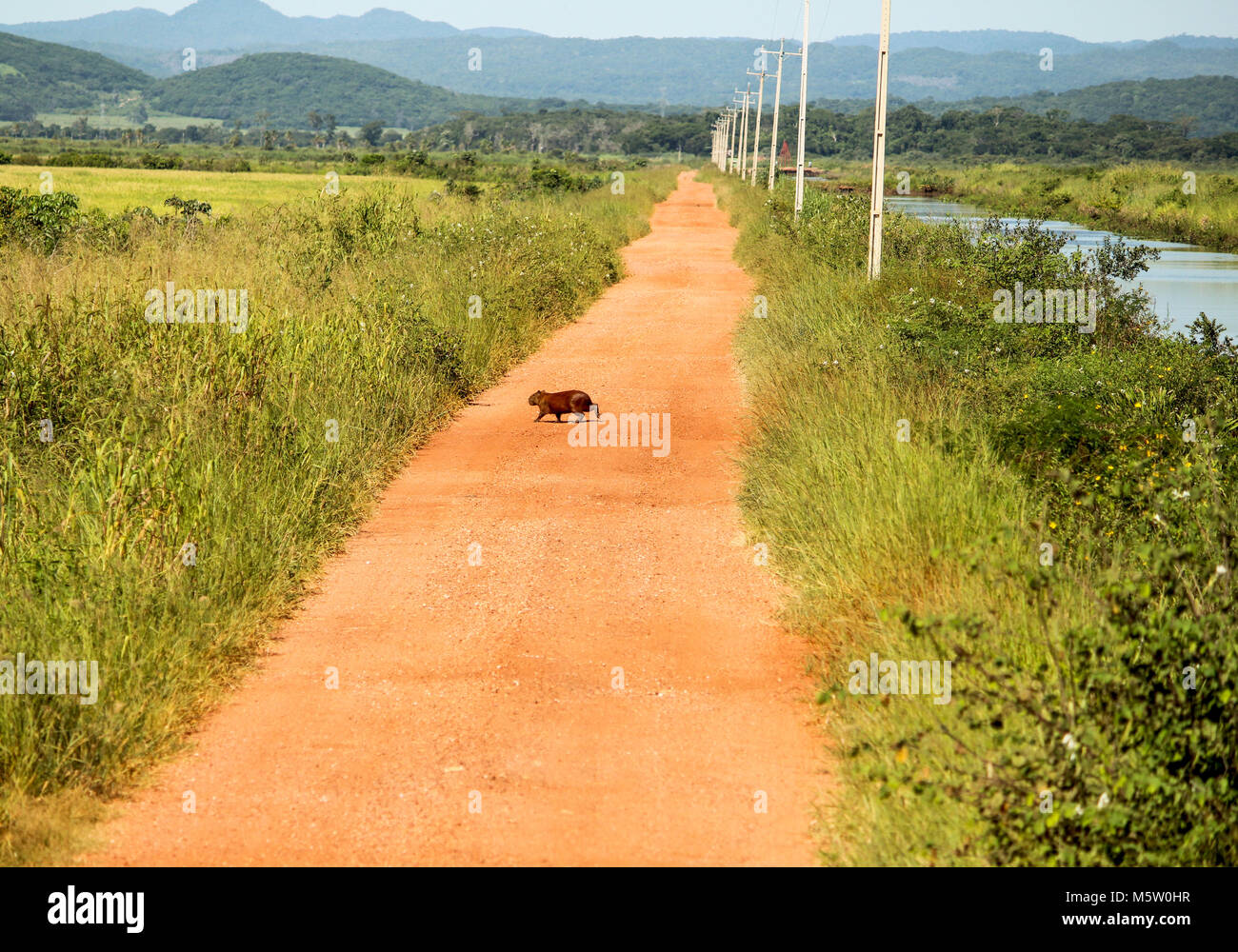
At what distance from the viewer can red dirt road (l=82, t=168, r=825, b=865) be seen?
166 inches

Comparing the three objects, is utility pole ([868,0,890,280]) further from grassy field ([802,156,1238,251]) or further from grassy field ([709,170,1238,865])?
grassy field ([802,156,1238,251])

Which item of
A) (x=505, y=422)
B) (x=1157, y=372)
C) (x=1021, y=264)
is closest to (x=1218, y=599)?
(x=1157, y=372)

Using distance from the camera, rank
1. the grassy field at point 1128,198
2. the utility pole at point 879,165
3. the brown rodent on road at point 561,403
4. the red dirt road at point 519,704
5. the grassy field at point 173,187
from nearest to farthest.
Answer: the red dirt road at point 519,704 < the brown rodent on road at point 561,403 < the utility pole at point 879,165 < the grassy field at point 173,187 < the grassy field at point 1128,198

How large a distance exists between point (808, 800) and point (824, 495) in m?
2.73

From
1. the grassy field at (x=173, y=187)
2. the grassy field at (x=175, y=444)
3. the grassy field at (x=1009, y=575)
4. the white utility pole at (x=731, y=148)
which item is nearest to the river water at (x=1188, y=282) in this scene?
the grassy field at (x=1009, y=575)

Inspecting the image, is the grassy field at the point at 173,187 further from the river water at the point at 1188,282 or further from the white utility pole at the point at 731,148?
the white utility pole at the point at 731,148

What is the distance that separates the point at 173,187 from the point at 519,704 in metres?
49.8

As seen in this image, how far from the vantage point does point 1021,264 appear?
1398cm

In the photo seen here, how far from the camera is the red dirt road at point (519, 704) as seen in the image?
4.23 m

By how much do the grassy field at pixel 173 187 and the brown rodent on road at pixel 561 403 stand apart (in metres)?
22.2

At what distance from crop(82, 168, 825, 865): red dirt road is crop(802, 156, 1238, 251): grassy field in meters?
28.5

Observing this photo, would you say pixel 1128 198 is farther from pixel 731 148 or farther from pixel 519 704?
pixel 519 704
